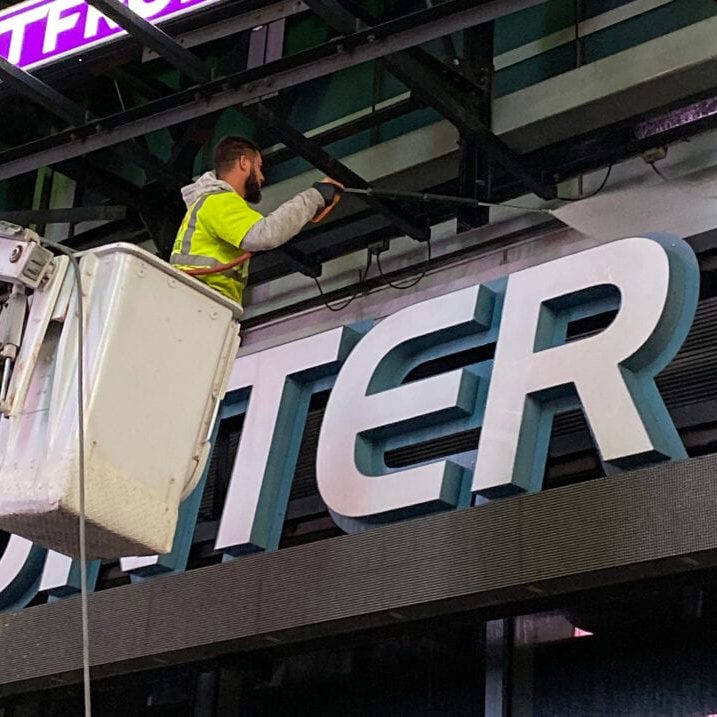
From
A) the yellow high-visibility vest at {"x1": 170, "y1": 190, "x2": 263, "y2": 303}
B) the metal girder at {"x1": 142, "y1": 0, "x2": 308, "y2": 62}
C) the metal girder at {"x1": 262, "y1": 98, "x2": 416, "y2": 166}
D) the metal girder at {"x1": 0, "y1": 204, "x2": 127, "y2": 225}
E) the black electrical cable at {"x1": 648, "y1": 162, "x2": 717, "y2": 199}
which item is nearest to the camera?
the yellow high-visibility vest at {"x1": 170, "y1": 190, "x2": 263, "y2": 303}

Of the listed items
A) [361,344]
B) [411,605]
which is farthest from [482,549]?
[361,344]

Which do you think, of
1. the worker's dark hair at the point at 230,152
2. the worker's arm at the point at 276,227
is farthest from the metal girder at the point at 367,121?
the worker's arm at the point at 276,227

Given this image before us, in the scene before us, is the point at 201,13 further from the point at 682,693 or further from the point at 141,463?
the point at 682,693

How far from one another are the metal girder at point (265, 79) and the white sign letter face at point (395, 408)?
1599 millimetres

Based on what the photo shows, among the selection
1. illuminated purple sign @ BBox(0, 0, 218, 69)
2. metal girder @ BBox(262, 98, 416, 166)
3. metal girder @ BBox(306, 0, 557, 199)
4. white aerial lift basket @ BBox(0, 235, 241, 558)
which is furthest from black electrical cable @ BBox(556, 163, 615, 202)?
white aerial lift basket @ BBox(0, 235, 241, 558)

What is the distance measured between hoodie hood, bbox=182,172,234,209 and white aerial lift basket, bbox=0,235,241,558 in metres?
1.02

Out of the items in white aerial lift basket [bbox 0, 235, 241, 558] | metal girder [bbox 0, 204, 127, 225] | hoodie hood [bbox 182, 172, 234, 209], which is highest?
metal girder [bbox 0, 204, 127, 225]

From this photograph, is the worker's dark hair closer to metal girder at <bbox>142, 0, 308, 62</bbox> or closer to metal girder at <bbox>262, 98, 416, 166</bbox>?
metal girder at <bbox>142, 0, 308, 62</bbox>

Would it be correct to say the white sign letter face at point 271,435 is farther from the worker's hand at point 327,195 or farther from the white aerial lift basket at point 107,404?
the white aerial lift basket at point 107,404

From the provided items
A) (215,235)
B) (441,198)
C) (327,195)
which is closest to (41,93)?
(215,235)

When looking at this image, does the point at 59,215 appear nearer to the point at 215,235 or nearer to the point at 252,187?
the point at 252,187

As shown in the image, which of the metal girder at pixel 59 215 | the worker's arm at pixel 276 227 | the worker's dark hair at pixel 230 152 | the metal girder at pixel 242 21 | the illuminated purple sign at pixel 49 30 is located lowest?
the worker's arm at pixel 276 227

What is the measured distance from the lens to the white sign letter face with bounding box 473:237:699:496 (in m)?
8.14

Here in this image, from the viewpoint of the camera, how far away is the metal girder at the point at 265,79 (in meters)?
8.17
